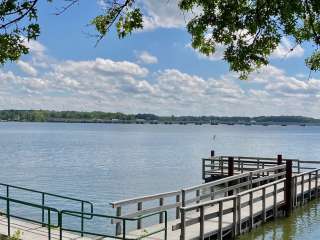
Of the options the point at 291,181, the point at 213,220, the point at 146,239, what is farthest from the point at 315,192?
the point at 146,239

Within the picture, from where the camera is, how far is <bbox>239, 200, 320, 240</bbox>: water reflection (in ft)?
56.4

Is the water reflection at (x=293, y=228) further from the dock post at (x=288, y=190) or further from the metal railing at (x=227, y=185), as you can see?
the metal railing at (x=227, y=185)

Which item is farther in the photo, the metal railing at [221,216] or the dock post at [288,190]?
the dock post at [288,190]

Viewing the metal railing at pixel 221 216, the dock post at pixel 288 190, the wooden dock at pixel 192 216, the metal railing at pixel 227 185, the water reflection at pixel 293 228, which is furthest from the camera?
the dock post at pixel 288 190


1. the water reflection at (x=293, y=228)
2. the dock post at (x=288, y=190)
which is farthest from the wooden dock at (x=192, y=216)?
the water reflection at (x=293, y=228)

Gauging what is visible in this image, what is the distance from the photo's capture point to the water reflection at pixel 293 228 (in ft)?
56.4

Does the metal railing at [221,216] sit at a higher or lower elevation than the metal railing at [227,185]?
lower

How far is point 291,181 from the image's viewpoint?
2008 centimetres

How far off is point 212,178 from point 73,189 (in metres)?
10.4

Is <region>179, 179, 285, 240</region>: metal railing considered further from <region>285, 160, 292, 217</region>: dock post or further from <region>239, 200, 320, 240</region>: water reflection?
<region>285, 160, 292, 217</region>: dock post

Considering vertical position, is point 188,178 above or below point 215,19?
below

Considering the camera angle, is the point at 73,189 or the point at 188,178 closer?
the point at 73,189

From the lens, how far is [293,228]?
18734 mm

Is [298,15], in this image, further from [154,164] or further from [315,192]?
[154,164]
